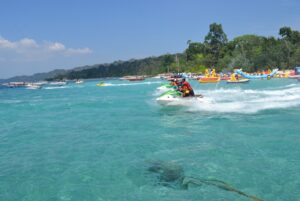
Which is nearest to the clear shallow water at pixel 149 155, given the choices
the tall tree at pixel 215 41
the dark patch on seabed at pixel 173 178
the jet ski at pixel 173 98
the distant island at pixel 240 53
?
the dark patch on seabed at pixel 173 178

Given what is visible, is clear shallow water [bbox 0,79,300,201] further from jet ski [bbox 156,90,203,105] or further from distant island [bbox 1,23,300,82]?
distant island [bbox 1,23,300,82]

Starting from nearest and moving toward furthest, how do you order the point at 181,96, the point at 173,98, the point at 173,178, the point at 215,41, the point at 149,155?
the point at 173,178 → the point at 149,155 → the point at 181,96 → the point at 173,98 → the point at 215,41

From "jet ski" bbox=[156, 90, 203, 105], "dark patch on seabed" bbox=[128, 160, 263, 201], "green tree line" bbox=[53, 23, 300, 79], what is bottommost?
"dark patch on seabed" bbox=[128, 160, 263, 201]

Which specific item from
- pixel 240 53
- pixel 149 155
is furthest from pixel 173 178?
pixel 240 53

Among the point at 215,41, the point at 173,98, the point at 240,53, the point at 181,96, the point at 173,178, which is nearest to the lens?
the point at 173,178

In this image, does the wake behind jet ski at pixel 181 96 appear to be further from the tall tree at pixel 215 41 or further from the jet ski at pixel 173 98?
the tall tree at pixel 215 41

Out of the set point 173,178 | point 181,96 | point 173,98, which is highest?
point 181,96

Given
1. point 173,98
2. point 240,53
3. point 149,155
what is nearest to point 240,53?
point 240,53

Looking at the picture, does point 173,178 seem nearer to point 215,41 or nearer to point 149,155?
point 149,155

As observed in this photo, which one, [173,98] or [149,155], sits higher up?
[173,98]

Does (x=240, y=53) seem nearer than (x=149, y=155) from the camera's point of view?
No

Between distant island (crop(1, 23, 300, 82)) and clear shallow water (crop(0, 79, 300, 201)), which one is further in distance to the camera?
distant island (crop(1, 23, 300, 82))

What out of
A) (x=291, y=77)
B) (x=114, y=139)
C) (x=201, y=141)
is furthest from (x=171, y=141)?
(x=291, y=77)

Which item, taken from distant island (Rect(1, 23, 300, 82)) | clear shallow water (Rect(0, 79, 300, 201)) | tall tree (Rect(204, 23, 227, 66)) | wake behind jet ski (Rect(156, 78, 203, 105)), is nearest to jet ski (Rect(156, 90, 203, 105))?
wake behind jet ski (Rect(156, 78, 203, 105))
